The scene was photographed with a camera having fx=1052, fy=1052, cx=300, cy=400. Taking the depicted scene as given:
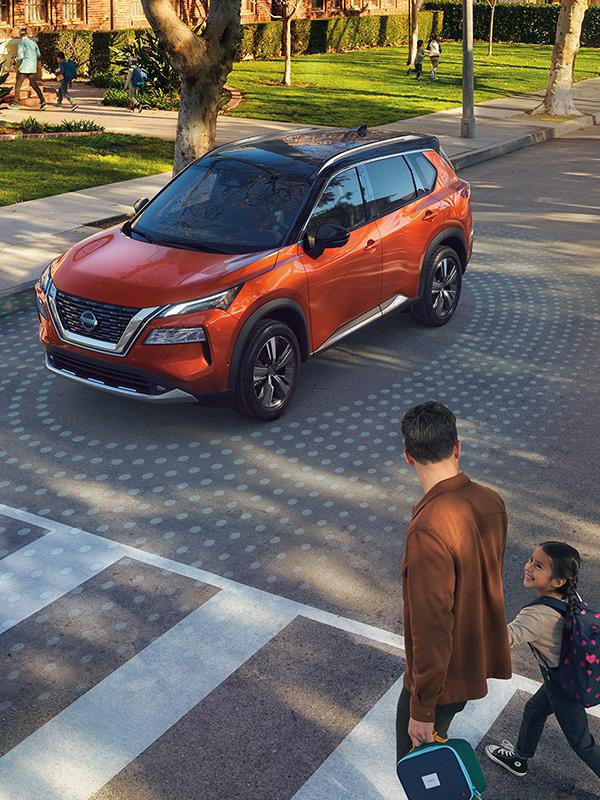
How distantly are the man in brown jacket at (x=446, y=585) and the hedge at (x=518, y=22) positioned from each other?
2216 inches

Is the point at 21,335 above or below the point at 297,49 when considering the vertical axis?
below

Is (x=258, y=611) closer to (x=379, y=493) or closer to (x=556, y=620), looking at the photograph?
(x=379, y=493)

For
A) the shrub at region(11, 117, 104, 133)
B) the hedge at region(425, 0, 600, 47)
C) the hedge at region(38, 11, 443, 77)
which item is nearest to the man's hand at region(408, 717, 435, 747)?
the shrub at region(11, 117, 104, 133)

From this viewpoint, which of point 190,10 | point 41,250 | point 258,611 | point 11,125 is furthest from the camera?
point 190,10

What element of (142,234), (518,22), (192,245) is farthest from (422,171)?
(518,22)

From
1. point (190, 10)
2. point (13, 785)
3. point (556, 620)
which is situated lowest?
point (13, 785)

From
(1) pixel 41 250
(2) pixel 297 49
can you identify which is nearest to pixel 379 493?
(1) pixel 41 250

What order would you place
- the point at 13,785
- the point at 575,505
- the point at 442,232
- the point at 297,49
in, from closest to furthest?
the point at 13,785 < the point at 575,505 < the point at 442,232 < the point at 297,49

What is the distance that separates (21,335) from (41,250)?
3.42m

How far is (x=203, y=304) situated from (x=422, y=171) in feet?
11.5

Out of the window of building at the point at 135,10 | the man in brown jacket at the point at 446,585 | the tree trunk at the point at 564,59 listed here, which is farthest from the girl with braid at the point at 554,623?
the window of building at the point at 135,10

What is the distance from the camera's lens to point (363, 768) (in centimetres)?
459

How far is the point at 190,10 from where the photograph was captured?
38.6m

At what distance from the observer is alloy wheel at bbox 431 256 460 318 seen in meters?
10.5
